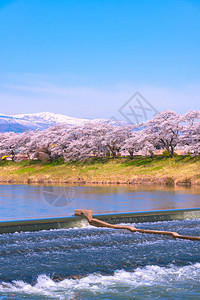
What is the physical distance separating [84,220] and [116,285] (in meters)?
7.93

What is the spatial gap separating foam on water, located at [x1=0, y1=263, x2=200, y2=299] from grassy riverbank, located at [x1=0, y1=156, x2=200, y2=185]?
37.6 meters

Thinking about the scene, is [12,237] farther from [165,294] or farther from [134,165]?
[134,165]

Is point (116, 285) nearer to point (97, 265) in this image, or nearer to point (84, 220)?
point (97, 265)

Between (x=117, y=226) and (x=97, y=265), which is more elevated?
(x=117, y=226)

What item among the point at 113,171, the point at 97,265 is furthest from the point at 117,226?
the point at 113,171

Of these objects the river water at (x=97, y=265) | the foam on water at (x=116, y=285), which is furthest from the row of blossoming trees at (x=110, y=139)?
the foam on water at (x=116, y=285)

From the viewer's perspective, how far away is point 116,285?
360 inches

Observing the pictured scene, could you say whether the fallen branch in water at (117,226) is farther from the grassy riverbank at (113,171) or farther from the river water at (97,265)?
the grassy riverbank at (113,171)

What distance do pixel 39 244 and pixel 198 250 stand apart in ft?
17.6

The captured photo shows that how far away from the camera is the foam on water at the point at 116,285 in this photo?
28.3 feet

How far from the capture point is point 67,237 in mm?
14211

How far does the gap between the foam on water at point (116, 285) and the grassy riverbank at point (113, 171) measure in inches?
1479

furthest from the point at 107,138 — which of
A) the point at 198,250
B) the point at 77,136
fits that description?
the point at 198,250

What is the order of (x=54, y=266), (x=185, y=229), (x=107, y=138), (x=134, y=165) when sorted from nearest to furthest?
(x=54, y=266) → (x=185, y=229) → (x=134, y=165) → (x=107, y=138)
